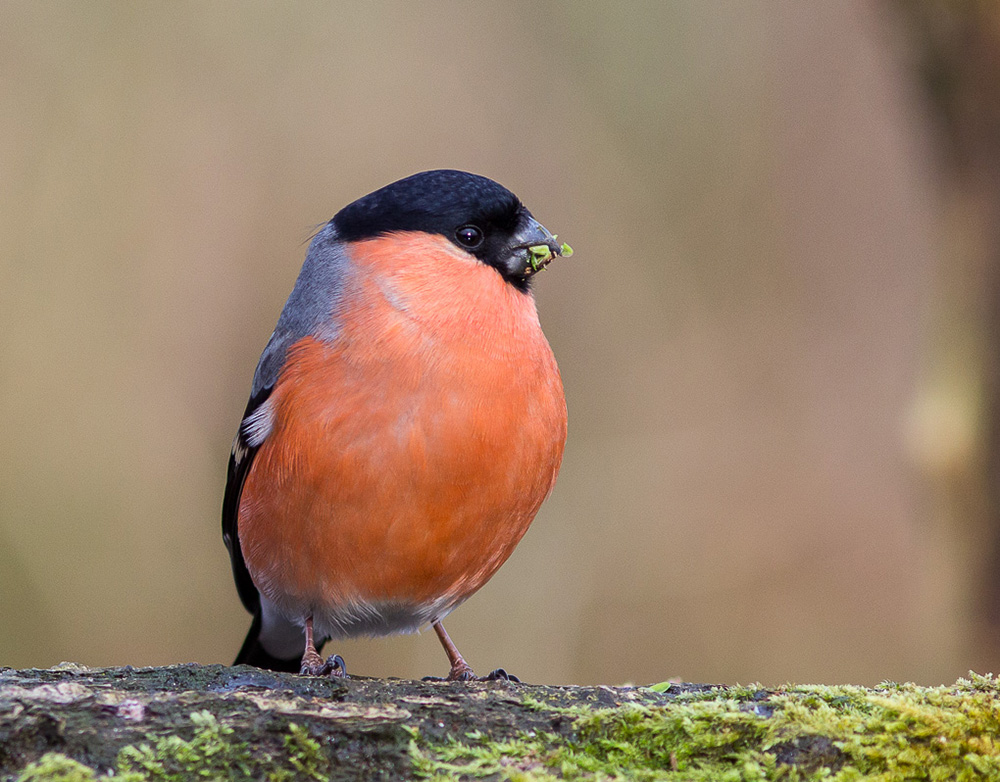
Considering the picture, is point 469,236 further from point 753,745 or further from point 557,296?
point 557,296

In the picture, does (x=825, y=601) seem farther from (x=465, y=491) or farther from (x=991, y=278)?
(x=465, y=491)

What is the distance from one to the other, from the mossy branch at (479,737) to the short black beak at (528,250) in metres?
1.93

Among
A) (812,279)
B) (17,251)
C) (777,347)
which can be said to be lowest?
(17,251)

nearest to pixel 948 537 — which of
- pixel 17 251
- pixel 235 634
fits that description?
pixel 235 634

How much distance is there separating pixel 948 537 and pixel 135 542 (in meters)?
5.50

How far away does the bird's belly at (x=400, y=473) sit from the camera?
140 inches

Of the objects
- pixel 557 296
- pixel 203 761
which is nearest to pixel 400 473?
pixel 203 761

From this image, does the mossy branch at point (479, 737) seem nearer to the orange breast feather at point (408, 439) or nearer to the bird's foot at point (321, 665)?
the orange breast feather at point (408, 439)

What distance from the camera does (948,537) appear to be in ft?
16.2

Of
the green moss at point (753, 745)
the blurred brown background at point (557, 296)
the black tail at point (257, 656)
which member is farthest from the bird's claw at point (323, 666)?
the blurred brown background at point (557, 296)

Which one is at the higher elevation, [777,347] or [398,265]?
[777,347]

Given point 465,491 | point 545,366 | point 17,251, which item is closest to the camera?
point 465,491

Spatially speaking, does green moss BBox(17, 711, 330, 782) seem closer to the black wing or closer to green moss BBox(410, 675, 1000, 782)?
green moss BBox(410, 675, 1000, 782)

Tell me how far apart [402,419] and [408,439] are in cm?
7
